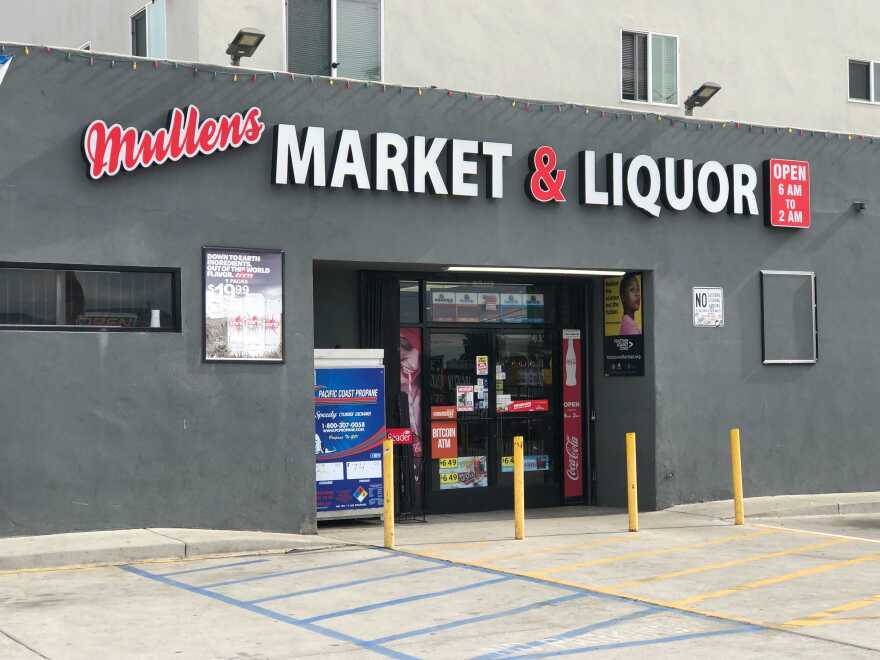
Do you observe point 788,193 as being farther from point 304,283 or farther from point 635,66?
point 304,283

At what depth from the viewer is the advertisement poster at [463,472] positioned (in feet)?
54.9

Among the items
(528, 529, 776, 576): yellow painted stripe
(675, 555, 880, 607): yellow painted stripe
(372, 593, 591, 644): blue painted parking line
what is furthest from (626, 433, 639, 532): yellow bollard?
(372, 593, 591, 644): blue painted parking line

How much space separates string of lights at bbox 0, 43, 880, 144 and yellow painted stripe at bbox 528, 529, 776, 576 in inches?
230

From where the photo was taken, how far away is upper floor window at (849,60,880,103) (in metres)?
22.1

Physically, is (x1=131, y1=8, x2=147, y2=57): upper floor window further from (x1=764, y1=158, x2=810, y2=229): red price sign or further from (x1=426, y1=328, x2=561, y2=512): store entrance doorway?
(x1=764, y1=158, x2=810, y2=229): red price sign

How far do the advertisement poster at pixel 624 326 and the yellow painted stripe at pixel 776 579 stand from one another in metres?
4.96

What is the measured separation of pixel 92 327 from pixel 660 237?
780 cm

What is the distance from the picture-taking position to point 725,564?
1223 cm

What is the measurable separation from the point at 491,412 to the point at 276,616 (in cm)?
788

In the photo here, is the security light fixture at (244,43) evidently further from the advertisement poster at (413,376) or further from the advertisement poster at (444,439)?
the advertisement poster at (444,439)

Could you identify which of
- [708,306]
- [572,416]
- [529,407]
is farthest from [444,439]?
[708,306]

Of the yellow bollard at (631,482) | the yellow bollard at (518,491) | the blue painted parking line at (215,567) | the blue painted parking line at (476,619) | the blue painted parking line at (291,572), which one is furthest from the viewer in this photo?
the yellow bollard at (631,482)

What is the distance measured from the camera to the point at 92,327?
13.3 m

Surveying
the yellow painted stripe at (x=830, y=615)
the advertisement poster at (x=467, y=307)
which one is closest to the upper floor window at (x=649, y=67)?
the advertisement poster at (x=467, y=307)
